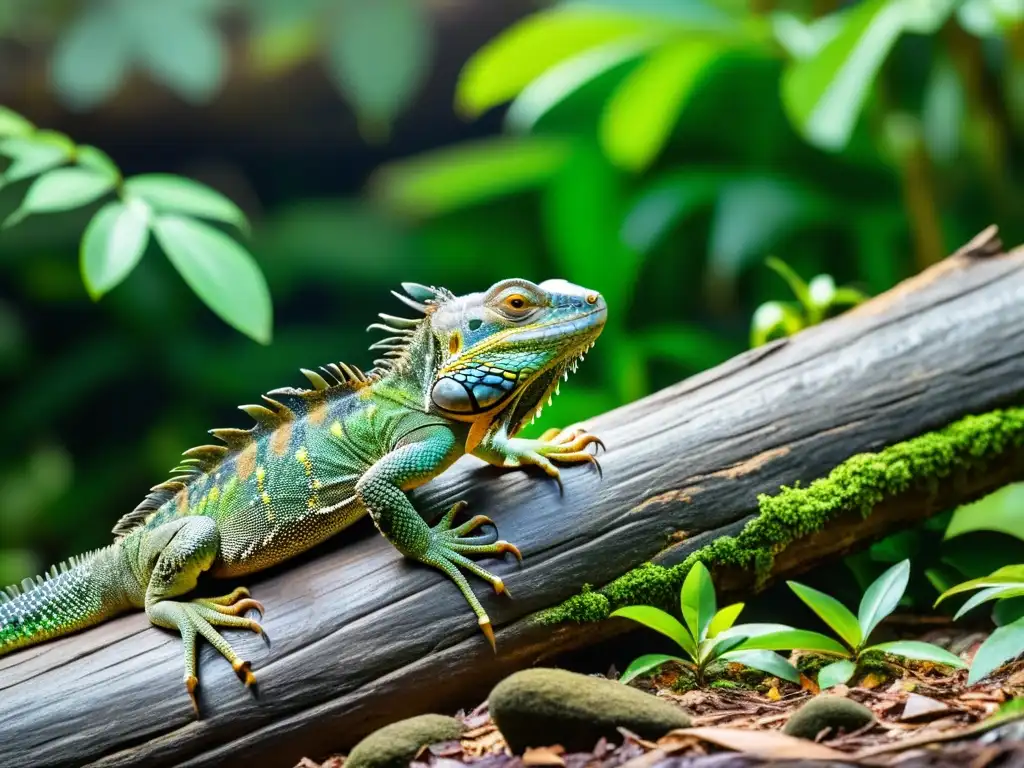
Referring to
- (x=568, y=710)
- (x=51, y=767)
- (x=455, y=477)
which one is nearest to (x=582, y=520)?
(x=455, y=477)

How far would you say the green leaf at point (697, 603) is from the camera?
3797mm

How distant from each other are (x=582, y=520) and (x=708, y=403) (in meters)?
0.96

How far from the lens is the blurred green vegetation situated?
22.9 feet

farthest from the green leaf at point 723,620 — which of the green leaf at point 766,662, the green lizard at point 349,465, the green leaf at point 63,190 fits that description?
the green leaf at point 63,190

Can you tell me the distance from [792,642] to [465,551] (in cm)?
143

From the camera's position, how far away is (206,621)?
400cm

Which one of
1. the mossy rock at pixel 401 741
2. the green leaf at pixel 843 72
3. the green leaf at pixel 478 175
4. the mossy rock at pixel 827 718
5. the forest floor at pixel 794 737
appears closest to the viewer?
the forest floor at pixel 794 737

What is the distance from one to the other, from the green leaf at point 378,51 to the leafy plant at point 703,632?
22.1 ft

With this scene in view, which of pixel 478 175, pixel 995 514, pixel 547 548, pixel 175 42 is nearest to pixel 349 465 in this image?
pixel 547 548

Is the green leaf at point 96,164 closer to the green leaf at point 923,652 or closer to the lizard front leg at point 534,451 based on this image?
the lizard front leg at point 534,451

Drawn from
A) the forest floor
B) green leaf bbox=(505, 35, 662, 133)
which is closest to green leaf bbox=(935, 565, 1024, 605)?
the forest floor

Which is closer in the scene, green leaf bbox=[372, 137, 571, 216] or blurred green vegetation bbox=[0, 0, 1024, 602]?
blurred green vegetation bbox=[0, 0, 1024, 602]

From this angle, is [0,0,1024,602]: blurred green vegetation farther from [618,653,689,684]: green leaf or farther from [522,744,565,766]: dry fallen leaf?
[522,744,565,766]: dry fallen leaf

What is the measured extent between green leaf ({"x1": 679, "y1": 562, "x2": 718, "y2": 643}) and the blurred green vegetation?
8.98ft
